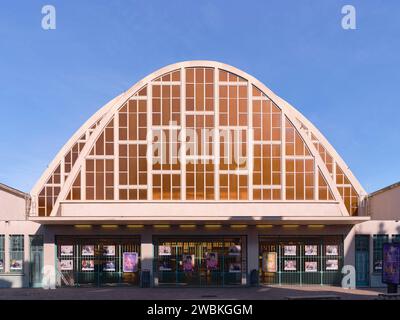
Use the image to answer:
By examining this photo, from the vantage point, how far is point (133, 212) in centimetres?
2894

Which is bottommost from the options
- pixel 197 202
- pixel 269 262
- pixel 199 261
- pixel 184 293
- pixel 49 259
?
pixel 184 293

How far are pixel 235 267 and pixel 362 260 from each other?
25.0 feet

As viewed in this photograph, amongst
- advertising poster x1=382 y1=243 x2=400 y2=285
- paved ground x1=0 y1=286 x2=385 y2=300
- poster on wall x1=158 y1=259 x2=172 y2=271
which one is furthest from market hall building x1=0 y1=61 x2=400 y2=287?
advertising poster x1=382 y1=243 x2=400 y2=285

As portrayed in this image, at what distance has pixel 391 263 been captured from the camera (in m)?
24.4

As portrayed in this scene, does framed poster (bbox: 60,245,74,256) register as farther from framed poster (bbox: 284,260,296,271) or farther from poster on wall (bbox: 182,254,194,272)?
framed poster (bbox: 284,260,296,271)

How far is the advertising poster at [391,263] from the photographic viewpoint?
23.9 m

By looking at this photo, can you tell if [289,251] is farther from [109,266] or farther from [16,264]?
[16,264]

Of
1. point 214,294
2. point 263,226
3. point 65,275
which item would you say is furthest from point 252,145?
point 65,275

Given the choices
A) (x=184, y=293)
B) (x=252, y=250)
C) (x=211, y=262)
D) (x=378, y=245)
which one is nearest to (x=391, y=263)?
(x=378, y=245)

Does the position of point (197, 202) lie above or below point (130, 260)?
above

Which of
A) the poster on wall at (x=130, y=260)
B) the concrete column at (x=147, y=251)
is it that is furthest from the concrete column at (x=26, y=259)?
the concrete column at (x=147, y=251)

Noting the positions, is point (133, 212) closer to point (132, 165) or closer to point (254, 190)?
point (132, 165)

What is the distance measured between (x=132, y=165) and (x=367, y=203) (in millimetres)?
16107

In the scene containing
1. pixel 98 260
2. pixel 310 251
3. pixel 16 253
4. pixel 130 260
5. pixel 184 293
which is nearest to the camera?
pixel 184 293
